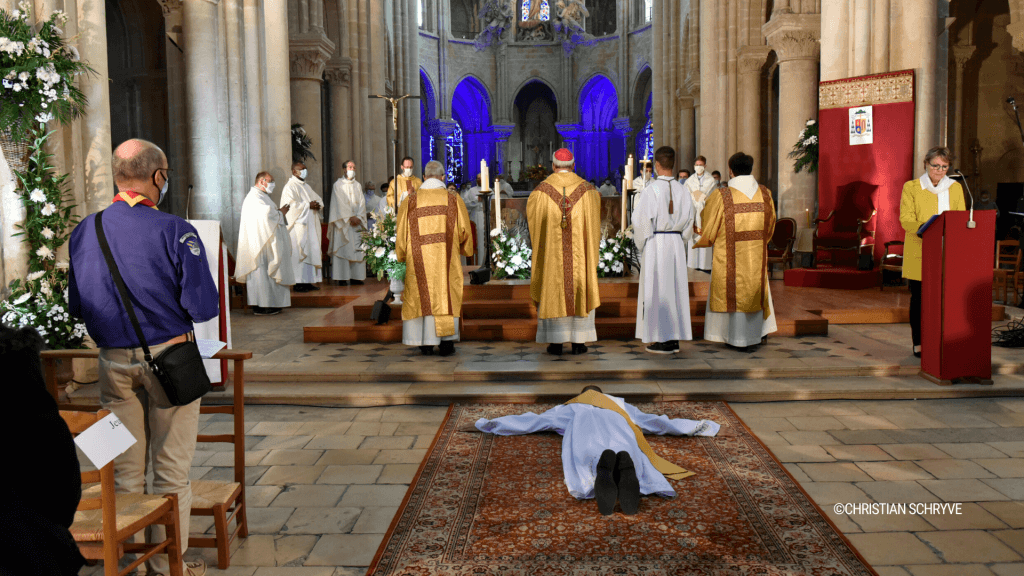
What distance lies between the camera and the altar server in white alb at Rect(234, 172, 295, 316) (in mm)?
9539

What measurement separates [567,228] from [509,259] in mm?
2091

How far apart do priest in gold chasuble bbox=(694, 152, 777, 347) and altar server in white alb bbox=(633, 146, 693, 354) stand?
10.3 inches

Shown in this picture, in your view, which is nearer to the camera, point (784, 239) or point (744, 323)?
point (744, 323)

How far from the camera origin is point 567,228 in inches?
273

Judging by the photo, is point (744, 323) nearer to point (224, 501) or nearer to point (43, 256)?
point (224, 501)

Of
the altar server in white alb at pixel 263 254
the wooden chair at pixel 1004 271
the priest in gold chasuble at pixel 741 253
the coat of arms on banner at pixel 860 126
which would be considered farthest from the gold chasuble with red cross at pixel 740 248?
the altar server in white alb at pixel 263 254

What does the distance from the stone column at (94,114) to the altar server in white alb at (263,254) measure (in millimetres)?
3116

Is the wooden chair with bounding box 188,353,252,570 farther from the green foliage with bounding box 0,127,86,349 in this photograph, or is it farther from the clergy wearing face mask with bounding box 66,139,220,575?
the green foliage with bounding box 0,127,86,349

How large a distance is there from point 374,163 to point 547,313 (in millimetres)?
11797

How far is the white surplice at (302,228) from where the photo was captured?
36.0ft

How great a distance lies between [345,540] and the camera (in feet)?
11.1

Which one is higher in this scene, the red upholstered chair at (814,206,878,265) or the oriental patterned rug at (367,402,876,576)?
the red upholstered chair at (814,206,878,265)

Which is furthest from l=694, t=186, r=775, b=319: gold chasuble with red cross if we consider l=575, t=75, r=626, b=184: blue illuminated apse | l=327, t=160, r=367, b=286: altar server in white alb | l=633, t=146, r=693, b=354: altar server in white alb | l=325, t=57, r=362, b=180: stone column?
l=575, t=75, r=626, b=184: blue illuminated apse

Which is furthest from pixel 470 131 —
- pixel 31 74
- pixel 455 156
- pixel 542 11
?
pixel 31 74
